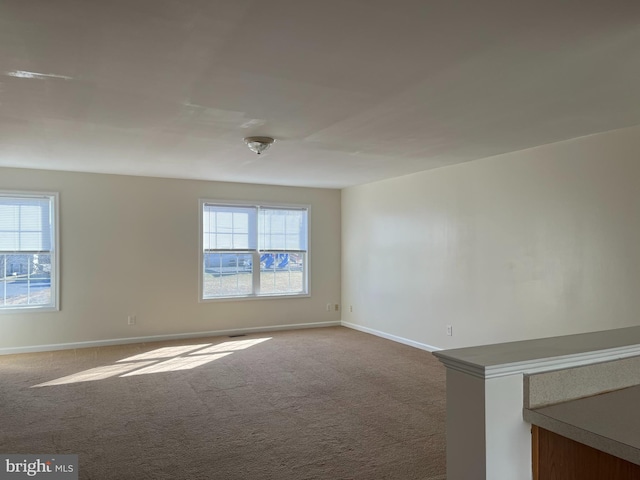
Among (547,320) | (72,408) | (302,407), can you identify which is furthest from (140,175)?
(547,320)

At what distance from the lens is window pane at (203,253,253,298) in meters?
7.28

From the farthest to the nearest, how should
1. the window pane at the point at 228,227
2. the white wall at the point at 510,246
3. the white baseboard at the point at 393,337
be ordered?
the window pane at the point at 228,227
the white baseboard at the point at 393,337
the white wall at the point at 510,246

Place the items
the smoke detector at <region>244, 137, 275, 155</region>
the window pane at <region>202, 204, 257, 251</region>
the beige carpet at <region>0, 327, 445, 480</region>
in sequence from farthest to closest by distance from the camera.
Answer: the window pane at <region>202, 204, 257, 251</region>, the smoke detector at <region>244, 137, 275, 155</region>, the beige carpet at <region>0, 327, 445, 480</region>

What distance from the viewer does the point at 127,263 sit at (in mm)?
6660

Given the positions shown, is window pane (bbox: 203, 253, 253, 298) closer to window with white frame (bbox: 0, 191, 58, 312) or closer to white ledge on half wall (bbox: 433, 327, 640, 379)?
window with white frame (bbox: 0, 191, 58, 312)

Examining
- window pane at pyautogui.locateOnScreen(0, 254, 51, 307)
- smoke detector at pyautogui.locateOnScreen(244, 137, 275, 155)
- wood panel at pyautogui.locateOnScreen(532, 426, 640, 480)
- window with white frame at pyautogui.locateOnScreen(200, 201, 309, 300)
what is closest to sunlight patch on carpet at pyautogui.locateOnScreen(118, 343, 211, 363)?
window with white frame at pyautogui.locateOnScreen(200, 201, 309, 300)

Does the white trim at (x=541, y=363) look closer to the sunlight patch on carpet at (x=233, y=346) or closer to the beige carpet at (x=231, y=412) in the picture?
the beige carpet at (x=231, y=412)

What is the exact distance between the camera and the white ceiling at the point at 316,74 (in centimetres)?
204

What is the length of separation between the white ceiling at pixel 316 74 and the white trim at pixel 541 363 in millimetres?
1399

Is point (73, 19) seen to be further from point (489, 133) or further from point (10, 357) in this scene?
point (10, 357)

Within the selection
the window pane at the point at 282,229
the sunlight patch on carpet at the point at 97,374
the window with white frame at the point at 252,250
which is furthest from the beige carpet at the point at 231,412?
the window pane at the point at 282,229

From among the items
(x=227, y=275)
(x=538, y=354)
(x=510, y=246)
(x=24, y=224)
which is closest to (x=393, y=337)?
(x=510, y=246)

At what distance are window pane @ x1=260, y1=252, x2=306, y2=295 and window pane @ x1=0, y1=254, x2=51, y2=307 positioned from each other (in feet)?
10.0

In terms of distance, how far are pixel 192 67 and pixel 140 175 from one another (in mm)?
4463
